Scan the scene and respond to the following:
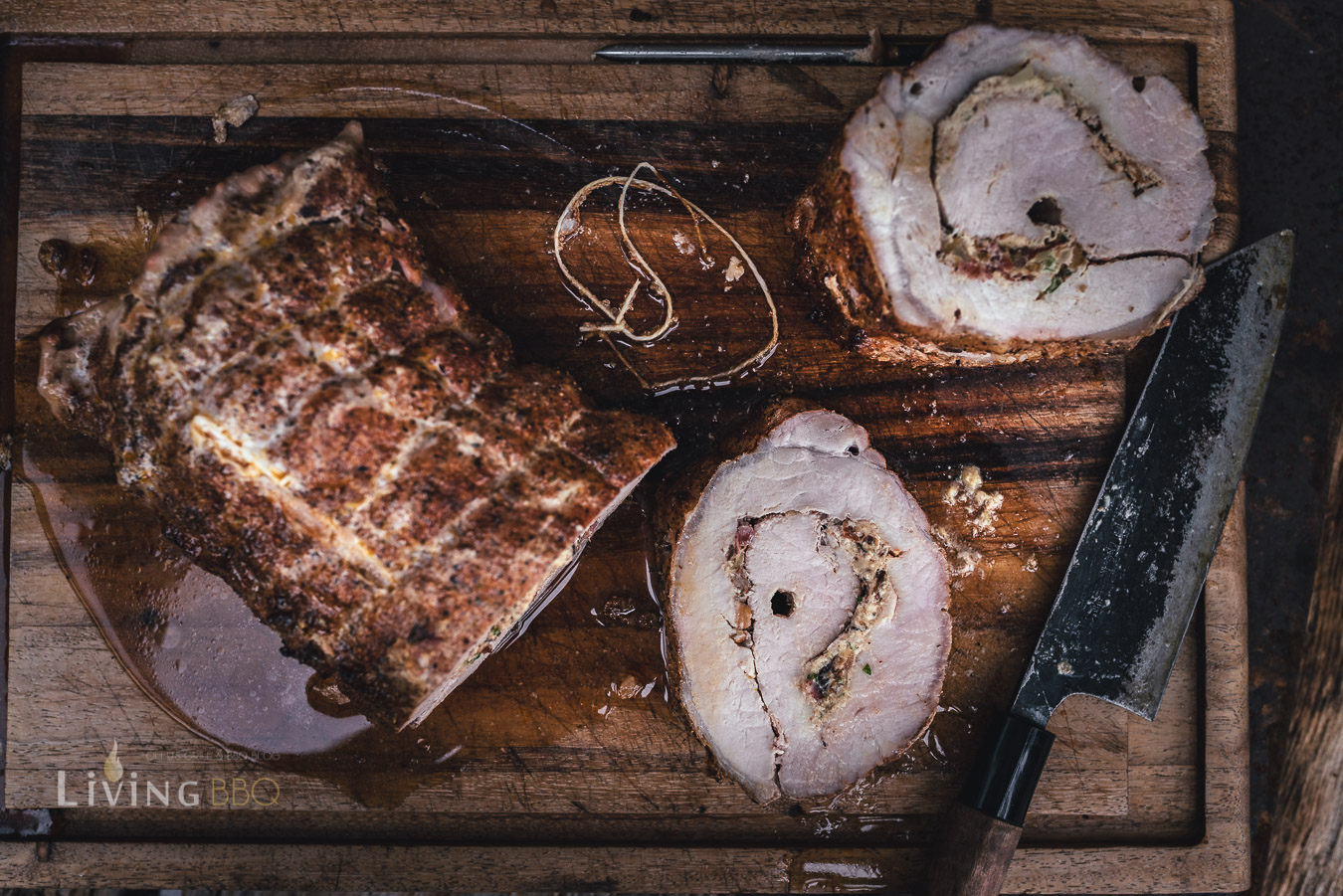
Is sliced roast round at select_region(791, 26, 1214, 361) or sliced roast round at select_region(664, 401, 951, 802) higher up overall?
sliced roast round at select_region(791, 26, 1214, 361)

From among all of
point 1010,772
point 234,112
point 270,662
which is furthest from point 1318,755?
point 234,112

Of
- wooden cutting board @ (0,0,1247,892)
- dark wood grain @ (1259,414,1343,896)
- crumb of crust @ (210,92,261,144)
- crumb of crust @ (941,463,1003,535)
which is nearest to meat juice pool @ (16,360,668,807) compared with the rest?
wooden cutting board @ (0,0,1247,892)

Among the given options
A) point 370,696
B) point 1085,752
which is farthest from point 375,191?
point 1085,752

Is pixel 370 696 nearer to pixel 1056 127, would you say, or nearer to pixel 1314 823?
pixel 1056 127

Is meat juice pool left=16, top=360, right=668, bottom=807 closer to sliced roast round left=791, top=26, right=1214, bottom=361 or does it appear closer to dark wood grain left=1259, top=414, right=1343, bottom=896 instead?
sliced roast round left=791, top=26, right=1214, bottom=361

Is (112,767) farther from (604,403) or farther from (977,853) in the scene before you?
(977,853)

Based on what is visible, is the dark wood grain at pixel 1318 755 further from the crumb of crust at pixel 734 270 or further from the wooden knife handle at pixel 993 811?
the crumb of crust at pixel 734 270

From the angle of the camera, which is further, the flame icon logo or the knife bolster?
the flame icon logo

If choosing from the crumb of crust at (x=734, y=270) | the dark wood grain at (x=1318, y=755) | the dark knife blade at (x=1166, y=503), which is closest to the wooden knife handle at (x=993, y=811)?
the dark knife blade at (x=1166, y=503)
